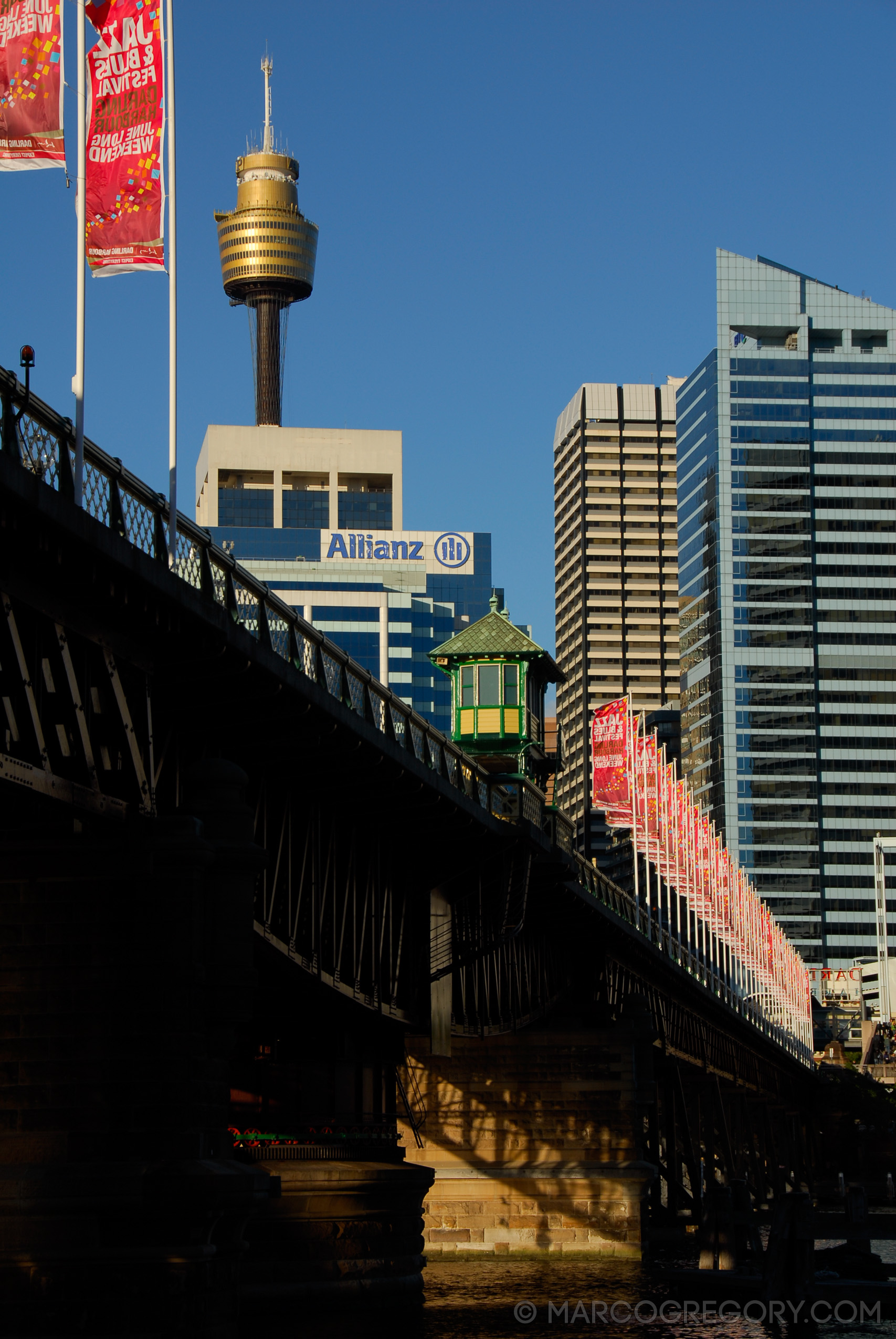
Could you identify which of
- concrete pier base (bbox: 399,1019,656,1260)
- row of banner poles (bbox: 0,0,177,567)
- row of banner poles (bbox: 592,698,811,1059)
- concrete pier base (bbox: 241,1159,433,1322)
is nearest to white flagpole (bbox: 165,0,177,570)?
row of banner poles (bbox: 0,0,177,567)

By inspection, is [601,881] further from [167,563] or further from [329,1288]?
[167,563]

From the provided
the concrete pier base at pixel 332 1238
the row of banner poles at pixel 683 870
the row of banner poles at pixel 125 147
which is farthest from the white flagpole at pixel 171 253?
the row of banner poles at pixel 683 870

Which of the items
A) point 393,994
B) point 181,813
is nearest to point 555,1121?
point 393,994

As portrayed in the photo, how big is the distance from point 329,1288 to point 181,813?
54.3 ft

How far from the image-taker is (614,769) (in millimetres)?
95625

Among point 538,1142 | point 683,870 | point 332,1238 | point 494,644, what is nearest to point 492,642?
point 494,644

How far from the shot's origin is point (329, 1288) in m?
41.9

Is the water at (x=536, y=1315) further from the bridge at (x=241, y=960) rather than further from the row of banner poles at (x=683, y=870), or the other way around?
the row of banner poles at (x=683, y=870)

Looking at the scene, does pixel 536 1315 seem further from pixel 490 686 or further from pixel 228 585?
pixel 490 686

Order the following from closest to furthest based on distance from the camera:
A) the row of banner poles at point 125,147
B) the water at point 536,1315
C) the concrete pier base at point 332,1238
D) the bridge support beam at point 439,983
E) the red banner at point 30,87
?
the red banner at point 30,87
the row of banner poles at point 125,147
the concrete pier base at point 332,1238
the water at point 536,1315
the bridge support beam at point 439,983

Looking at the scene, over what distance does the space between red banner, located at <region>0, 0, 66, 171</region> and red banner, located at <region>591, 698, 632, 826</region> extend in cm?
6941

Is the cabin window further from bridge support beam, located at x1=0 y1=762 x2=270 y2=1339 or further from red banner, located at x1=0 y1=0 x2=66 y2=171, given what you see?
red banner, located at x1=0 y1=0 x2=66 y2=171

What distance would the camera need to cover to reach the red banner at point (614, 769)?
95.4m

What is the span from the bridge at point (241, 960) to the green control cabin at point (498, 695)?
29.9 ft
